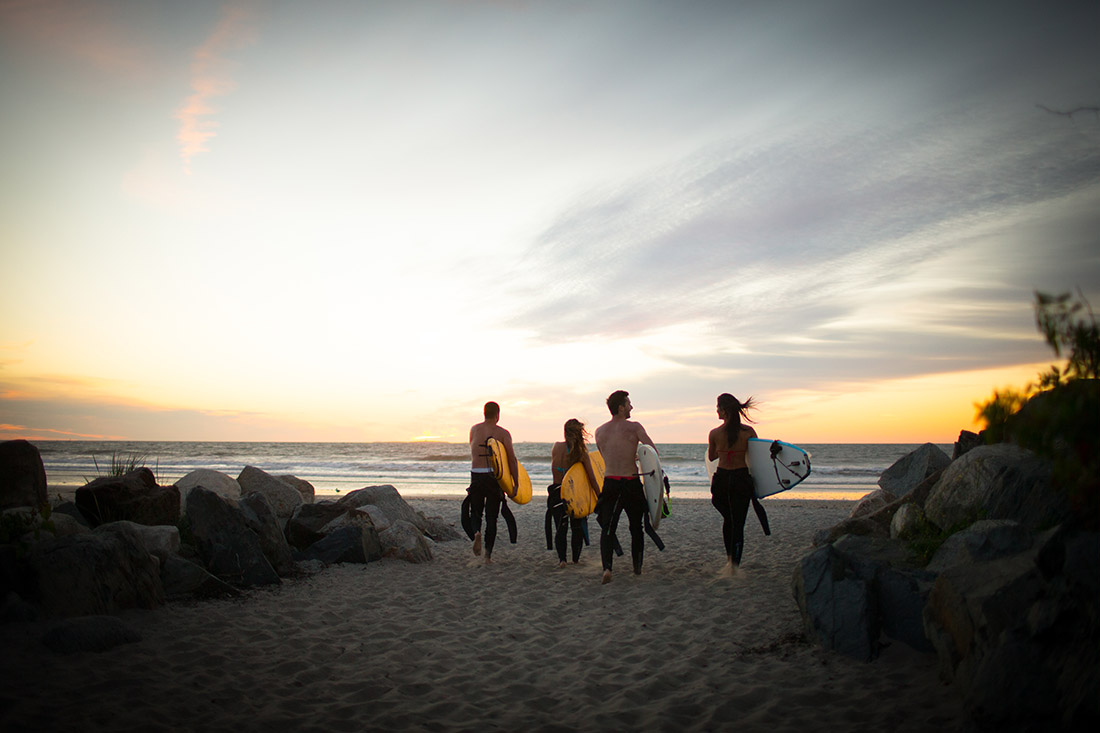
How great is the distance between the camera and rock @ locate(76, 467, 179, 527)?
7.02 m

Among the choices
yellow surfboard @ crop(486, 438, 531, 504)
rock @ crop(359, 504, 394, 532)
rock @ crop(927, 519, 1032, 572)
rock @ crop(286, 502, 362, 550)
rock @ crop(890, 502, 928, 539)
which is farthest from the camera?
rock @ crop(359, 504, 394, 532)

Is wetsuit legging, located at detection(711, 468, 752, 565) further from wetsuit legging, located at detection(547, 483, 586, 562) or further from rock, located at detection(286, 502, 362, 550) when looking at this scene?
rock, located at detection(286, 502, 362, 550)

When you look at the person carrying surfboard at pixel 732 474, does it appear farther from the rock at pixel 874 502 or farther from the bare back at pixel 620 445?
the rock at pixel 874 502

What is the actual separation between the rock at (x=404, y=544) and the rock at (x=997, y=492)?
6301 millimetres

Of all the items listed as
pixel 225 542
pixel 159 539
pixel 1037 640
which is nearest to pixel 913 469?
pixel 1037 640

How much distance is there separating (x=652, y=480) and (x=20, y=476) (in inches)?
298

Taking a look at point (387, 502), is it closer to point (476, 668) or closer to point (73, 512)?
point (73, 512)

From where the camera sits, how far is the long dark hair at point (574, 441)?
25.2ft

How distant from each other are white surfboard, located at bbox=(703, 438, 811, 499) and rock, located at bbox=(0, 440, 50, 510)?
825cm

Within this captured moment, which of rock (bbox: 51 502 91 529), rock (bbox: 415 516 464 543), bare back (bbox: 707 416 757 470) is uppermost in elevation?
bare back (bbox: 707 416 757 470)

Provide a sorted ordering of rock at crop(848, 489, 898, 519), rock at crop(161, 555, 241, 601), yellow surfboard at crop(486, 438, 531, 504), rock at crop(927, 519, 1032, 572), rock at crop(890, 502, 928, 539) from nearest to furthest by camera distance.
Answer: rock at crop(927, 519, 1032, 572)
rock at crop(890, 502, 928, 539)
rock at crop(161, 555, 241, 601)
yellow surfboard at crop(486, 438, 531, 504)
rock at crop(848, 489, 898, 519)

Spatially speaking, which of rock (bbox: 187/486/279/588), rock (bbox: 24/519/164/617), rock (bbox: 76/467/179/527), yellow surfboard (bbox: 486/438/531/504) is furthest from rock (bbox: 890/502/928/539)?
rock (bbox: 76/467/179/527)

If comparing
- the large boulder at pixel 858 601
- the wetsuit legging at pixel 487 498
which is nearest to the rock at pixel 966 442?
the large boulder at pixel 858 601

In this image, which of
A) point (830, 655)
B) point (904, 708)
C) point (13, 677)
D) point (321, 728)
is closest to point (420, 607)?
point (321, 728)
